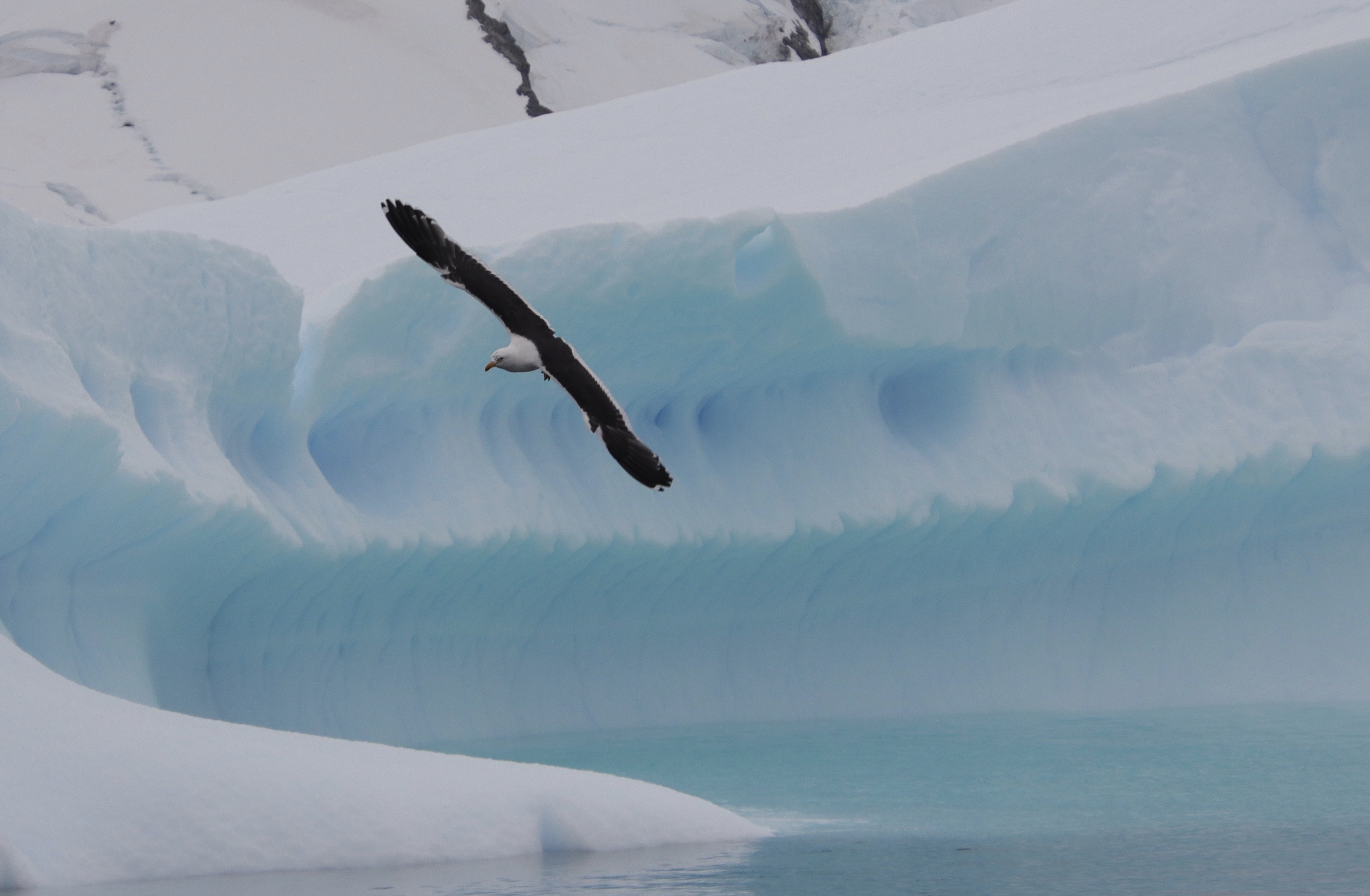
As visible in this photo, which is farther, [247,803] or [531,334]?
[531,334]

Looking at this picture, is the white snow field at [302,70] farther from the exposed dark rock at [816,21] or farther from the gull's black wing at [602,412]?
the gull's black wing at [602,412]

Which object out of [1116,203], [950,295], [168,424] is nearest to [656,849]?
[168,424]

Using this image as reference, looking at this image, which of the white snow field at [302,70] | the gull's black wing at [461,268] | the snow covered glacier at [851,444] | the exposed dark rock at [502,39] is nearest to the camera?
the gull's black wing at [461,268]

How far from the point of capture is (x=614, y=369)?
23.2ft

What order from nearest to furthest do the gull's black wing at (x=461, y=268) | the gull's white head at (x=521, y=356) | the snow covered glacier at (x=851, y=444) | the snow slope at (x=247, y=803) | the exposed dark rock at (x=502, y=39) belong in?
the snow slope at (x=247, y=803), the gull's black wing at (x=461, y=268), the gull's white head at (x=521, y=356), the snow covered glacier at (x=851, y=444), the exposed dark rock at (x=502, y=39)

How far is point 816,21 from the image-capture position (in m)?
26.9

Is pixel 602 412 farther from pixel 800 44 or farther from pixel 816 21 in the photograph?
pixel 816 21

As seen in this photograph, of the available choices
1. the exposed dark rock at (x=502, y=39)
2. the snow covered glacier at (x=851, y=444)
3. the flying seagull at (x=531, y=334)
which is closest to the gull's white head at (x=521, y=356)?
the flying seagull at (x=531, y=334)

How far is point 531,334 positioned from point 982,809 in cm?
223

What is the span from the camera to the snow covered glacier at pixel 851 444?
21.6 ft

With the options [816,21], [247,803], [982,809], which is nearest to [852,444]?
[982,809]

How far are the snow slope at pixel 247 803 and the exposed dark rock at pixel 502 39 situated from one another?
22.6 m

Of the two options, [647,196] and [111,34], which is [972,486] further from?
[111,34]

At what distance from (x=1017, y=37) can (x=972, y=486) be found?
404cm
